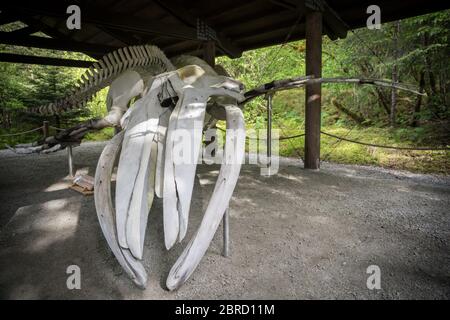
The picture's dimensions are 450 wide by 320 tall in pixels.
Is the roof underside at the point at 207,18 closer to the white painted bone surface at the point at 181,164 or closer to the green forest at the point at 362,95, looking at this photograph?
the green forest at the point at 362,95

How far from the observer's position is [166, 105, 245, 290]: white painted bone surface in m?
1.77

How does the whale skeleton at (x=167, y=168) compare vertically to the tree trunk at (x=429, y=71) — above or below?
below

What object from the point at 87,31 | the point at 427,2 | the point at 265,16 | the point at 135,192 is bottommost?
the point at 135,192

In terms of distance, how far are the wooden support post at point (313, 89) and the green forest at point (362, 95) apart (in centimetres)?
154

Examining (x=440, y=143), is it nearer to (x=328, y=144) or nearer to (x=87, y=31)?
(x=328, y=144)

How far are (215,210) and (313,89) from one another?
15.0ft

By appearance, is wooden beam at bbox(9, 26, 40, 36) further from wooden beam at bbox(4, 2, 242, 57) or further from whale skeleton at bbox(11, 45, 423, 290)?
whale skeleton at bbox(11, 45, 423, 290)

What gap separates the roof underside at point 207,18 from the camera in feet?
16.0
